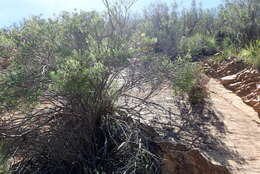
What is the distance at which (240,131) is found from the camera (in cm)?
467

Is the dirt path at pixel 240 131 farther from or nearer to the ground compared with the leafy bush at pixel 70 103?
nearer to the ground

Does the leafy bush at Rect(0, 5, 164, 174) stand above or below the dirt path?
above

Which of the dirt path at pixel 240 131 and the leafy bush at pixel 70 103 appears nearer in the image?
the leafy bush at pixel 70 103

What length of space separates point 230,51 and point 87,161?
32.8 feet

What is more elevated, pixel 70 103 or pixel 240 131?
pixel 70 103

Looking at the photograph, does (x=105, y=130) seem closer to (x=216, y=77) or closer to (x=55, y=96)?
(x=55, y=96)

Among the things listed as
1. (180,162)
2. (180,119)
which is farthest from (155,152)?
(180,119)

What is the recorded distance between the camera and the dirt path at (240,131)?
3.64 meters

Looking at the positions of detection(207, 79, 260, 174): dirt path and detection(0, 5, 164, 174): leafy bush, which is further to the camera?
detection(207, 79, 260, 174): dirt path

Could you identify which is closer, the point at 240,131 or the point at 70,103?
the point at 70,103

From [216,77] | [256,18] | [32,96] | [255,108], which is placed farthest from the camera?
[256,18]

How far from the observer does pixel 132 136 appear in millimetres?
3748

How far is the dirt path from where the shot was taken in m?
3.64

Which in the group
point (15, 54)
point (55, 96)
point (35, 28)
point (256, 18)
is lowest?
point (55, 96)
